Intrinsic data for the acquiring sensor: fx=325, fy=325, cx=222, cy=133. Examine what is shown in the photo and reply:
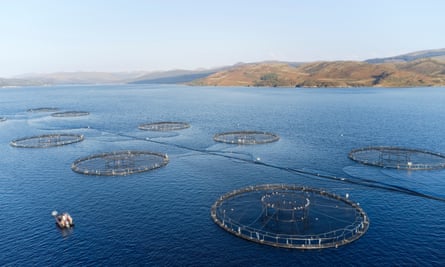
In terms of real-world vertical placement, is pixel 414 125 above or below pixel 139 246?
above

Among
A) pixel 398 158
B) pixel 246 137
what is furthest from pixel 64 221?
pixel 398 158

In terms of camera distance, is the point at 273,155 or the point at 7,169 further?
the point at 273,155

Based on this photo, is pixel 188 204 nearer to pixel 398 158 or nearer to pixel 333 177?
pixel 333 177

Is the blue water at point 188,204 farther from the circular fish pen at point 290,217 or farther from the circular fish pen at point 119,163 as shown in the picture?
the circular fish pen at point 119,163

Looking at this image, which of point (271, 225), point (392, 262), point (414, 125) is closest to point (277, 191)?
point (271, 225)

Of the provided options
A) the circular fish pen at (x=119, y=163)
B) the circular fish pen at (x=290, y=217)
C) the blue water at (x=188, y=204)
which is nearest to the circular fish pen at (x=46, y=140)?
the blue water at (x=188, y=204)

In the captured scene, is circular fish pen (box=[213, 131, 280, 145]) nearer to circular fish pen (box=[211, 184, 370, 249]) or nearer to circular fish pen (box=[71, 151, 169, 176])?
circular fish pen (box=[71, 151, 169, 176])

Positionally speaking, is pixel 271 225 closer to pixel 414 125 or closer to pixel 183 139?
pixel 183 139
